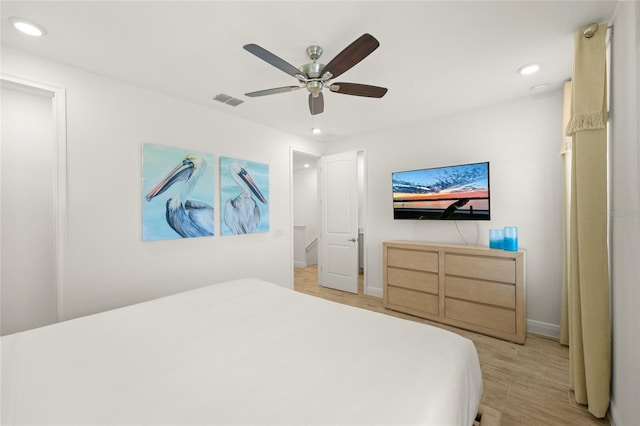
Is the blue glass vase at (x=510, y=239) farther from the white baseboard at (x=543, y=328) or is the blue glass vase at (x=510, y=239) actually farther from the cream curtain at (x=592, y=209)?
the cream curtain at (x=592, y=209)

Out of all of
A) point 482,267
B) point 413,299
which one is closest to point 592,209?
point 482,267

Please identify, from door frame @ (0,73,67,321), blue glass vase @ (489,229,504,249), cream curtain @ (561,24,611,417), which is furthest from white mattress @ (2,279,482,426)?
blue glass vase @ (489,229,504,249)

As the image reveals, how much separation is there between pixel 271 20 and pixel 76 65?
1.77m

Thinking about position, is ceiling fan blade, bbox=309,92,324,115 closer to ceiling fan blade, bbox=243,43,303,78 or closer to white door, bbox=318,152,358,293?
ceiling fan blade, bbox=243,43,303,78

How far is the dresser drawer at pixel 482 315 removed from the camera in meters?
2.64

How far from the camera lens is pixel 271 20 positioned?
65.7 inches

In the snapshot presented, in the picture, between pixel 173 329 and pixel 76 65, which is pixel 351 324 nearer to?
pixel 173 329

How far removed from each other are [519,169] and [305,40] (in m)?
2.70

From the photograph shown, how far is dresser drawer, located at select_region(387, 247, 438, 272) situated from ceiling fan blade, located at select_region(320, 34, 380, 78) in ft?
7.70

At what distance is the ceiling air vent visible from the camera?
2.77 metres

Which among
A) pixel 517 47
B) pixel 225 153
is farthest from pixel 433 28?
pixel 225 153

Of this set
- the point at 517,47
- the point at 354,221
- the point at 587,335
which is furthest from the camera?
the point at 354,221

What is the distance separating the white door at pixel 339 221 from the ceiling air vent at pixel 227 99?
1.94m

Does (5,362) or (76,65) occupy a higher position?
(76,65)
